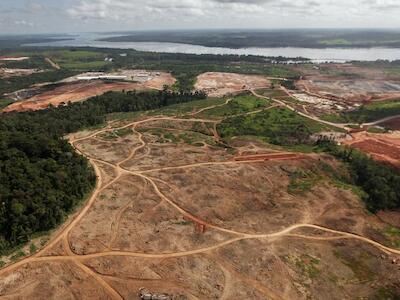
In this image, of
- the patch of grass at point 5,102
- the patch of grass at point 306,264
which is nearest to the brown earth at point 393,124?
the patch of grass at point 306,264

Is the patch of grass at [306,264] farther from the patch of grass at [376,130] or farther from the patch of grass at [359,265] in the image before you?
the patch of grass at [376,130]

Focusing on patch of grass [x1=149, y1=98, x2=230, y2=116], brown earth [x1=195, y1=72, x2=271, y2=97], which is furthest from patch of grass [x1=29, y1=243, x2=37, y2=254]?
brown earth [x1=195, y1=72, x2=271, y2=97]

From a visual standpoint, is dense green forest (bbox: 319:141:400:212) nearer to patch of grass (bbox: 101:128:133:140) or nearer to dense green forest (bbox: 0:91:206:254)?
patch of grass (bbox: 101:128:133:140)

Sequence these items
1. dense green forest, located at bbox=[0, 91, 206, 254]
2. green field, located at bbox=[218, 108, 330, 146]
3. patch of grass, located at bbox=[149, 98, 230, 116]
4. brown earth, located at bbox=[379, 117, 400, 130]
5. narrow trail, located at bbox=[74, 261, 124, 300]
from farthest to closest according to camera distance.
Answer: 1. patch of grass, located at bbox=[149, 98, 230, 116]
2. brown earth, located at bbox=[379, 117, 400, 130]
3. green field, located at bbox=[218, 108, 330, 146]
4. dense green forest, located at bbox=[0, 91, 206, 254]
5. narrow trail, located at bbox=[74, 261, 124, 300]

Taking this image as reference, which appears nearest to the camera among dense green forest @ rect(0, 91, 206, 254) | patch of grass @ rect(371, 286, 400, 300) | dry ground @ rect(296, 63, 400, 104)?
patch of grass @ rect(371, 286, 400, 300)

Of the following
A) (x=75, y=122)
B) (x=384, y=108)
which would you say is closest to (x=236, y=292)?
(x=75, y=122)

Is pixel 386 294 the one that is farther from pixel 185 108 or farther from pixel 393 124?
pixel 185 108

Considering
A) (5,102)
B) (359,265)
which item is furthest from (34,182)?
(5,102)
